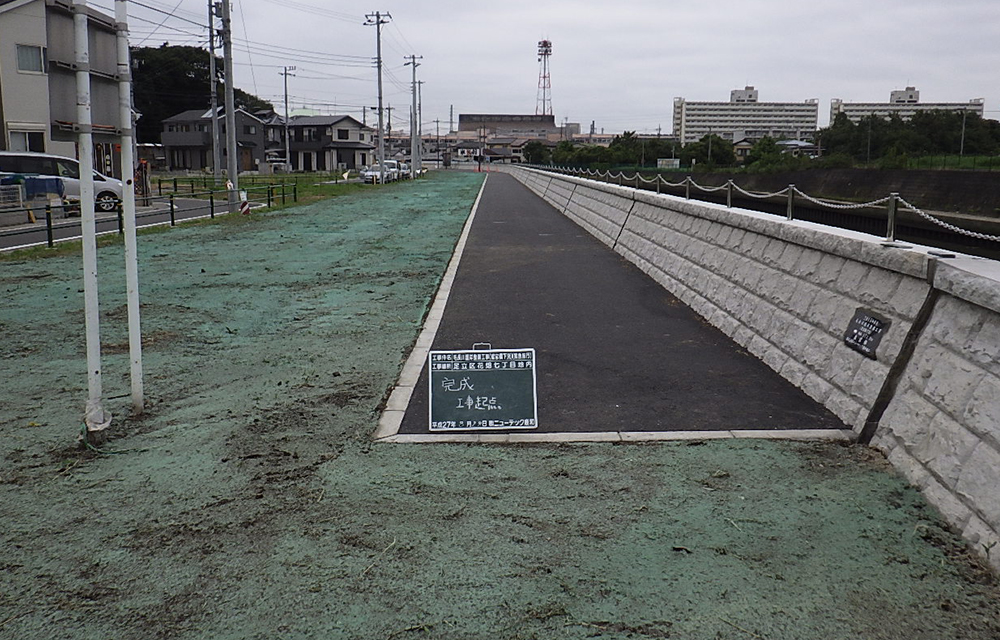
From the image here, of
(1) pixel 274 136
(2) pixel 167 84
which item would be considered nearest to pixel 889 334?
(2) pixel 167 84

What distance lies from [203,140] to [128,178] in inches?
3446

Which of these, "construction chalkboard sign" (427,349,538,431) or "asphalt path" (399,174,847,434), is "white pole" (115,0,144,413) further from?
"construction chalkboard sign" (427,349,538,431)

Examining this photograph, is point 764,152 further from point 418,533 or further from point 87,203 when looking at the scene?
point 418,533

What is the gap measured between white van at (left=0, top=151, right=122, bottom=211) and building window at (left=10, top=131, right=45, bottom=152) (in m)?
10.3

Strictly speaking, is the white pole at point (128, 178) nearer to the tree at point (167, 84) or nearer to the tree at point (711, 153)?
the tree at point (711, 153)

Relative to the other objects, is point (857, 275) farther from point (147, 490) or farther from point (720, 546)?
point (147, 490)

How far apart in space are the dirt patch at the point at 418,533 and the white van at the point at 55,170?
2390 centimetres

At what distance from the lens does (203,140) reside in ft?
283

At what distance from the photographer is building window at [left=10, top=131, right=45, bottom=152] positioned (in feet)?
121

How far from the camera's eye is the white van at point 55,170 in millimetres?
27469

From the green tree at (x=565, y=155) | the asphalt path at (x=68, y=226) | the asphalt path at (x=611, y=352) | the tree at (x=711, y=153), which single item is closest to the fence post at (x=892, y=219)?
the asphalt path at (x=611, y=352)

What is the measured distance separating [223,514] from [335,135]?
10903 cm

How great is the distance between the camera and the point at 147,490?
481 centimetres

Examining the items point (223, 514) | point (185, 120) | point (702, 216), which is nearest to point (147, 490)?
point (223, 514)
